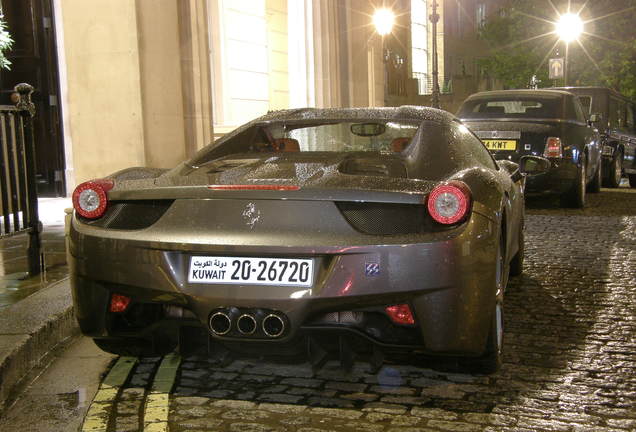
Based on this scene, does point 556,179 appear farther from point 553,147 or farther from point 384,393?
point 384,393

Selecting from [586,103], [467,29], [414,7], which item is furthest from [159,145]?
[467,29]

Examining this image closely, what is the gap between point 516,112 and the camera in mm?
11914

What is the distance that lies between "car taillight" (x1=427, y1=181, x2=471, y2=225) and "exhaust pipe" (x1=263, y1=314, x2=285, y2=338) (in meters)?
0.78

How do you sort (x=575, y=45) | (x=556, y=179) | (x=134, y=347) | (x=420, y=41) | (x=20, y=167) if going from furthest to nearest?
(x=420, y=41) → (x=575, y=45) → (x=556, y=179) → (x=20, y=167) → (x=134, y=347)

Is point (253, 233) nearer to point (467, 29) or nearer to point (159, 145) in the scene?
point (159, 145)

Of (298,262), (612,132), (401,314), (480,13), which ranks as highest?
(480,13)

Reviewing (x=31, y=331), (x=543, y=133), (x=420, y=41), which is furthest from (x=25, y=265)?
(x=420, y=41)

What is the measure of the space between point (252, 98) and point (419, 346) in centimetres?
1342

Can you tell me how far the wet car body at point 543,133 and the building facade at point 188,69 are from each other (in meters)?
3.85

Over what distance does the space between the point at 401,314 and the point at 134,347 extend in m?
1.42

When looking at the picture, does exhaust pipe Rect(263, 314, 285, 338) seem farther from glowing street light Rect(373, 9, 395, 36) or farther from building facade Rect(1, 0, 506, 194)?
glowing street light Rect(373, 9, 395, 36)

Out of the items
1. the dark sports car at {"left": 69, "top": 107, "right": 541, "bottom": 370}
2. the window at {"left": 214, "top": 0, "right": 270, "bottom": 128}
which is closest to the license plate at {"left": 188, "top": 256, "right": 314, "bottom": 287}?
the dark sports car at {"left": 69, "top": 107, "right": 541, "bottom": 370}

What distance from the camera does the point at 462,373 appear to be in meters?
4.14

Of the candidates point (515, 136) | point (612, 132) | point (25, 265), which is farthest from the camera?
point (612, 132)
